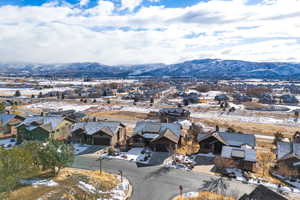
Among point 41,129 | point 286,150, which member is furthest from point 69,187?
point 286,150

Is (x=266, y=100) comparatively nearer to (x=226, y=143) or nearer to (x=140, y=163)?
(x=226, y=143)

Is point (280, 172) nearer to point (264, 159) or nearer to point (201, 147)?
point (264, 159)

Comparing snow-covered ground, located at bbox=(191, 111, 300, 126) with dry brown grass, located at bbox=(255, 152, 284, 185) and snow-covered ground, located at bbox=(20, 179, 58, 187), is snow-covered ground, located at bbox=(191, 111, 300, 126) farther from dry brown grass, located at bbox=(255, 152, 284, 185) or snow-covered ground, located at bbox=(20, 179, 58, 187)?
snow-covered ground, located at bbox=(20, 179, 58, 187)

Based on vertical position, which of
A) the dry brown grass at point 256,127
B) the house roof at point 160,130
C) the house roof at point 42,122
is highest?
the house roof at point 42,122

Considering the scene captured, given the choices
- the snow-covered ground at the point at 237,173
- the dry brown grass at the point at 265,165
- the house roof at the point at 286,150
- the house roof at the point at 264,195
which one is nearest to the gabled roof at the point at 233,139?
the dry brown grass at the point at 265,165

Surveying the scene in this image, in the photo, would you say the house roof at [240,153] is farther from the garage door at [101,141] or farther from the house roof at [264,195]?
the garage door at [101,141]

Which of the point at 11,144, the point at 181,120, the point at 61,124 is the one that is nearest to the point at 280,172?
the point at 181,120

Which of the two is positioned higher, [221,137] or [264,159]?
[221,137]
